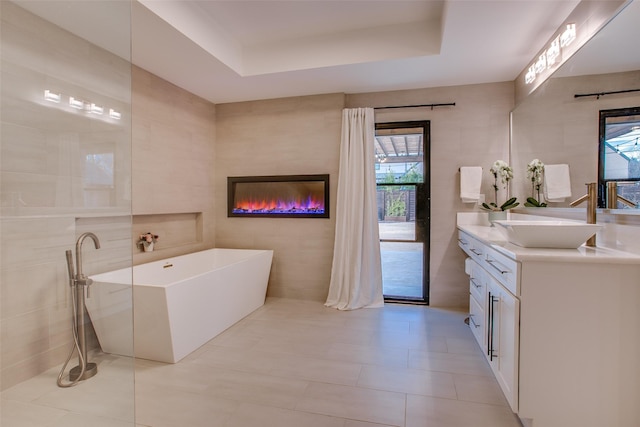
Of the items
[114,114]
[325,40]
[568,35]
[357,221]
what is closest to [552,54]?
[568,35]

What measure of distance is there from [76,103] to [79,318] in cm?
133

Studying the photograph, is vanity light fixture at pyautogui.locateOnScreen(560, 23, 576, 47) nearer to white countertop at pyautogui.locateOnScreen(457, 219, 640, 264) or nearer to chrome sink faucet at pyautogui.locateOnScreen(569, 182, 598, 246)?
chrome sink faucet at pyautogui.locateOnScreen(569, 182, 598, 246)

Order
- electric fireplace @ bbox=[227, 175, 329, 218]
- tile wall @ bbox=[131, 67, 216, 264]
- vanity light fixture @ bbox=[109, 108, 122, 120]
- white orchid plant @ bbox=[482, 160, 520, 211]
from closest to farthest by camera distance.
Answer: vanity light fixture @ bbox=[109, 108, 122, 120]
tile wall @ bbox=[131, 67, 216, 264]
white orchid plant @ bbox=[482, 160, 520, 211]
electric fireplace @ bbox=[227, 175, 329, 218]

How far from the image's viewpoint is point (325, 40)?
3.21 metres

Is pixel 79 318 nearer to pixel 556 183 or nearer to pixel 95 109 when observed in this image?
pixel 95 109

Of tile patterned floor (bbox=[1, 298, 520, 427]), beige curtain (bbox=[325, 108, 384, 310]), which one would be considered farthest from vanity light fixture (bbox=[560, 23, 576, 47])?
tile patterned floor (bbox=[1, 298, 520, 427])

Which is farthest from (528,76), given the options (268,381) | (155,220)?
(155,220)

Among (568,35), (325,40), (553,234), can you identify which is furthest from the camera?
(325,40)

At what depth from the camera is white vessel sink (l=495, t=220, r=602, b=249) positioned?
1.73 metres

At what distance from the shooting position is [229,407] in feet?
6.36

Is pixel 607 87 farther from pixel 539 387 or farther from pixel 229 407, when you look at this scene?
pixel 229 407

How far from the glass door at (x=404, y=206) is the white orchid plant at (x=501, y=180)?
698mm

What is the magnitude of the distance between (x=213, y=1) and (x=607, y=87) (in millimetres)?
2845

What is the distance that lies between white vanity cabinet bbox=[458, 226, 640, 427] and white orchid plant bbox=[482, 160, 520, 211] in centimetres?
173
